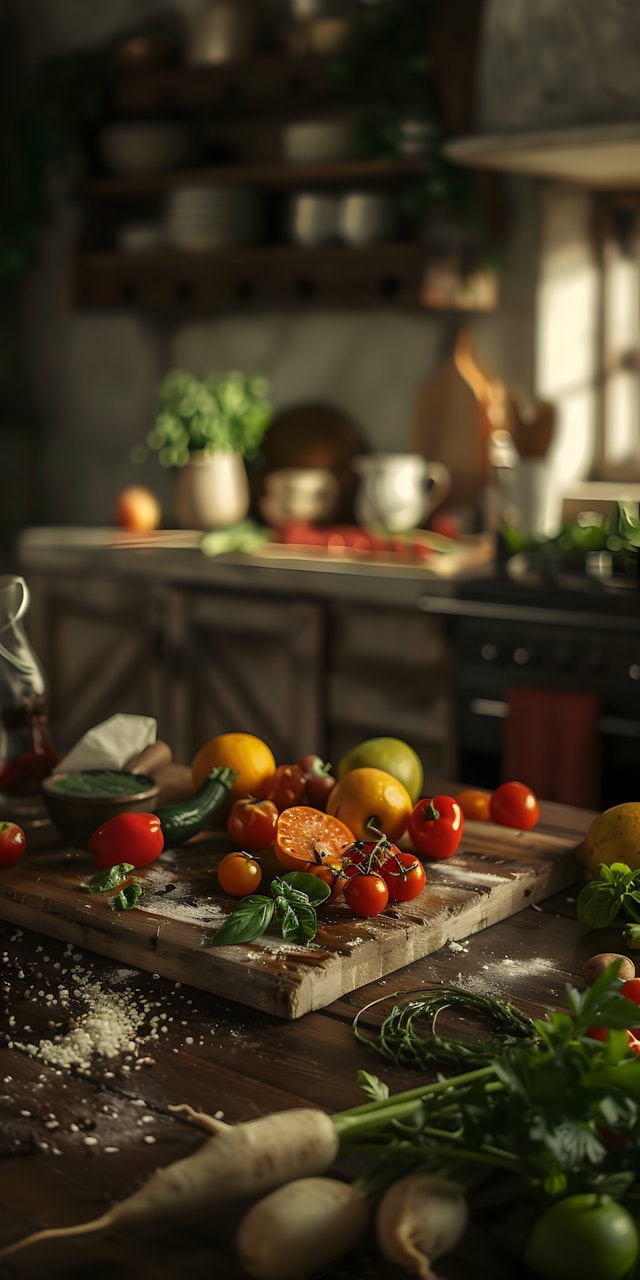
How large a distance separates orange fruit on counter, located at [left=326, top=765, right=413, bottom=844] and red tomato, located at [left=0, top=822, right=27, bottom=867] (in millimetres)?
364

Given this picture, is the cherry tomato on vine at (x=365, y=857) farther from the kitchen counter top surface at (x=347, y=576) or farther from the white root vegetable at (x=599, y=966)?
the kitchen counter top surface at (x=347, y=576)

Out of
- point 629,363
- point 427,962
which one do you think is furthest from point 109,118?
point 427,962

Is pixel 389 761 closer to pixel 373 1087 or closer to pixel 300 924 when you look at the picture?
pixel 300 924

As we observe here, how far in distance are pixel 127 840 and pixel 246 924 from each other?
26 centimetres

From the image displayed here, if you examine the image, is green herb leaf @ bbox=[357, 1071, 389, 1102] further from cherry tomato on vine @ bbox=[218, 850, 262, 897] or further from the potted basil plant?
the potted basil plant

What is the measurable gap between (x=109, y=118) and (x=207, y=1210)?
4297 mm

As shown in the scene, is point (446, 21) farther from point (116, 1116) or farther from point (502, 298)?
point (116, 1116)

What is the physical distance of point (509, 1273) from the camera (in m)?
0.86

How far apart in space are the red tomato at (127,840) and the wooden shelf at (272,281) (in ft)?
8.49

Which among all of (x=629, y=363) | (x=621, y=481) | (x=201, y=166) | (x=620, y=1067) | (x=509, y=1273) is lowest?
(x=509, y=1273)

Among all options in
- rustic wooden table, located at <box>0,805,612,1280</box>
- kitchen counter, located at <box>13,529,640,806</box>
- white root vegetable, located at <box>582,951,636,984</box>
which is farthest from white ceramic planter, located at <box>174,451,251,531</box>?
white root vegetable, located at <box>582,951,636,984</box>

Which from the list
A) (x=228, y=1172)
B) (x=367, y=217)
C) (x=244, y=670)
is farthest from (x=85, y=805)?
(x=367, y=217)

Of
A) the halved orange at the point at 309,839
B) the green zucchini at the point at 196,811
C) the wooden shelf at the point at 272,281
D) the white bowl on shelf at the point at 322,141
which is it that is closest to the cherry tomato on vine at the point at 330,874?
the halved orange at the point at 309,839

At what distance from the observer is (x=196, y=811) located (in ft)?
5.37
